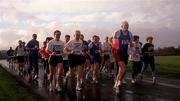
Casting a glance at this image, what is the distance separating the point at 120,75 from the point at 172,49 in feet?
177

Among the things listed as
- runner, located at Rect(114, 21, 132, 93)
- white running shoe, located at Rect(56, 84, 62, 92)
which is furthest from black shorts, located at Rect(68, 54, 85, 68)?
runner, located at Rect(114, 21, 132, 93)

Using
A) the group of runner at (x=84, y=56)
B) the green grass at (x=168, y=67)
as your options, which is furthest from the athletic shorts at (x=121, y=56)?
the green grass at (x=168, y=67)

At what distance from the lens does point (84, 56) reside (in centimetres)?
1741

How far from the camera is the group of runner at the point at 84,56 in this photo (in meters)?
→ 14.8

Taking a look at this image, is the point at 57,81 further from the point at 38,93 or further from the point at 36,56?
the point at 36,56

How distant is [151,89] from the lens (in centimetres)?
1652

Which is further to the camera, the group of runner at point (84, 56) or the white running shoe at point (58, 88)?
the white running shoe at point (58, 88)

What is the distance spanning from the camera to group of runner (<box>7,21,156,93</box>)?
1480 cm

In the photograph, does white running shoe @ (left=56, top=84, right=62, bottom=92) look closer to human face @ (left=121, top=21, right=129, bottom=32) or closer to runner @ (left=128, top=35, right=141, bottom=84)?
human face @ (left=121, top=21, right=129, bottom=32)

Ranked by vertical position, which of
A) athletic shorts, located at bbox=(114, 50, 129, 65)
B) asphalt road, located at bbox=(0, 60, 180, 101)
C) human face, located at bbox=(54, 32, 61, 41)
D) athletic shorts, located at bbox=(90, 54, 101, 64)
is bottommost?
asphalt road, located at bbox=(0, 60, 180, 101)

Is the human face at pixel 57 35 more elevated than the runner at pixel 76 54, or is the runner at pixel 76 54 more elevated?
the human face at pixel 57 35

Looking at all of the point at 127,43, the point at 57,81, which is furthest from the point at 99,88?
the point at 127,43

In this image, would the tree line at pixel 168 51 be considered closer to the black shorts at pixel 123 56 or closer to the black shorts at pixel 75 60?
the black shorts at pixel 75 60

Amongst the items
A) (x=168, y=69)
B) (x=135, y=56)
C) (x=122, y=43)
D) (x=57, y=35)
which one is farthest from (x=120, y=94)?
(x=168, y=69)
